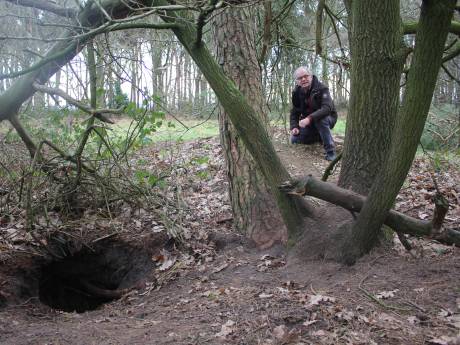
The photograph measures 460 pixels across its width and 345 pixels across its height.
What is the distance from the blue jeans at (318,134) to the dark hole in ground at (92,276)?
3.87 meters

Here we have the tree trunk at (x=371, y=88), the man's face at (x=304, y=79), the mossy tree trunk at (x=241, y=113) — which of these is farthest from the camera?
the man's face at (x=304, y=79)

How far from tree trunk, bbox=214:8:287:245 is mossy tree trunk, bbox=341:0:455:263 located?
1616 mm

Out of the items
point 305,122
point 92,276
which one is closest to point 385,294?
point 92,276

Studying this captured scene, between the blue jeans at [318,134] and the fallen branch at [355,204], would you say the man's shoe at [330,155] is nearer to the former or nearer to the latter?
the blue jeans at [318,134]

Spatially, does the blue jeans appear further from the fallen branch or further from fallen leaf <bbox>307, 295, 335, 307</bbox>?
fallen leaf <bbox>307, 295, 335, 307</bbox>

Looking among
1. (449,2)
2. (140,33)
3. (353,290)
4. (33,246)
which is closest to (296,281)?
(353,290)

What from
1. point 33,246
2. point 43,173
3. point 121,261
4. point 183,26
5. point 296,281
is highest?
point 183,26

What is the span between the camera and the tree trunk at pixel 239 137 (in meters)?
5.50

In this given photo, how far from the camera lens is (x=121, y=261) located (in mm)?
6188

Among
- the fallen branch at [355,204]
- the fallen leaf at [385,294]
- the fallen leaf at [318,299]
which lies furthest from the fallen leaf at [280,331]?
the fallen branch at [355,204]

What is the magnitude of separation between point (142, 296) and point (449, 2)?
4.27 meters

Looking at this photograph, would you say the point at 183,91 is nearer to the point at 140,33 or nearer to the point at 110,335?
the point at 140,33

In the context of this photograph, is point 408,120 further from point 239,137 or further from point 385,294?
point 239,137

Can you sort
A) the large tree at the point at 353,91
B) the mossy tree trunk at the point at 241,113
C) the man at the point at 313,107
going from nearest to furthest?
the large tree at the point at 353,91 → the mossy tree trunk at the point at 241,113 → the man at the point at 313,107
